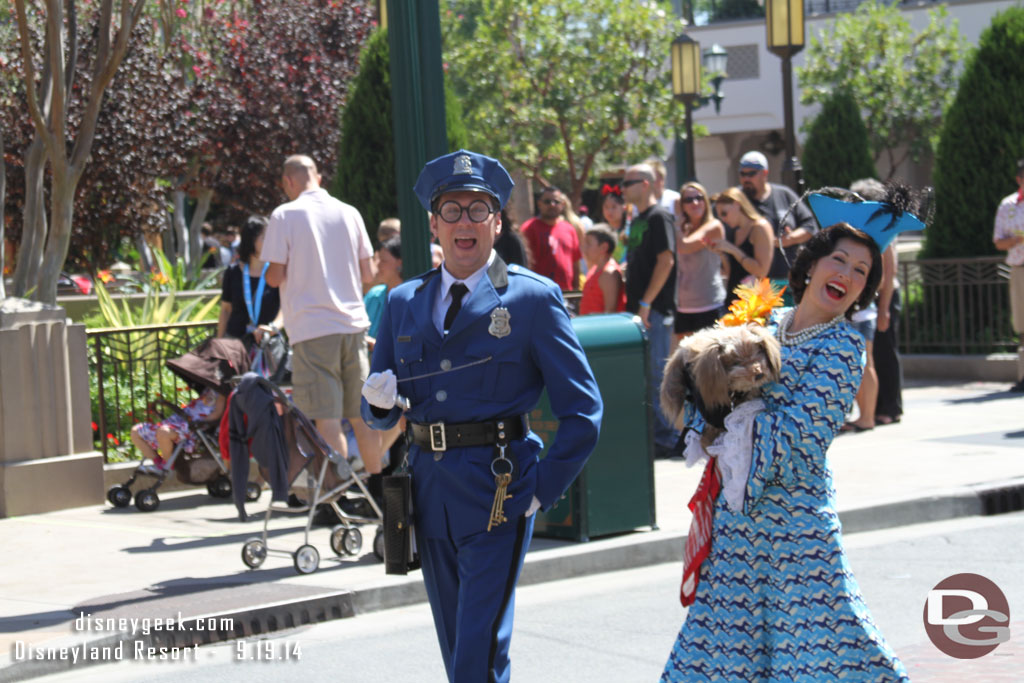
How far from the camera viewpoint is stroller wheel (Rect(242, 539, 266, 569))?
24.8 feet

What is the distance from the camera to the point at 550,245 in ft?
40.8

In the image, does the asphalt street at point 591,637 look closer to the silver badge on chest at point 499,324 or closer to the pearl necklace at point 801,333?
the pearl necklace at point 801,333

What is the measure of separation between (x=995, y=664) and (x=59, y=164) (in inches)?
277

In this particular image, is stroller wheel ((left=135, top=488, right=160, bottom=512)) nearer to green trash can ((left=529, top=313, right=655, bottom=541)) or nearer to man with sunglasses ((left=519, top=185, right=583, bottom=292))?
green trash can ((left=529, top=313, right=655, bottom=541))

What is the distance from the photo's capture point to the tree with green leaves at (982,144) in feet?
50.6

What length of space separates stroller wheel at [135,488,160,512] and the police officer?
566cm

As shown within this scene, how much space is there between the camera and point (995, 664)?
5.75 m

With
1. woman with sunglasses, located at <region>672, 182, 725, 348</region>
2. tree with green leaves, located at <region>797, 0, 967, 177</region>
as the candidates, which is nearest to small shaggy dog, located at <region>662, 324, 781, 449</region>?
woman with sunglasses, located at <region>672, 182, 725, 348</region>

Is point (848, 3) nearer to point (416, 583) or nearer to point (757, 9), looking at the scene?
point (757, 9)

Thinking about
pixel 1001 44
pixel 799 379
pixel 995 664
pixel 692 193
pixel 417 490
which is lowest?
pixel 995 664

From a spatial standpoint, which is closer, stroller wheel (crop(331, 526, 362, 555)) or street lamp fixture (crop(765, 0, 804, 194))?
stroller wheel (crop(331, 526, 362, 555))

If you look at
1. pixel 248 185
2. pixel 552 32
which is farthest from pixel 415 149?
pixel 552 32

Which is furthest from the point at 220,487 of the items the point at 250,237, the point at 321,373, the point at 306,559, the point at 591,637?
the point at 591,637

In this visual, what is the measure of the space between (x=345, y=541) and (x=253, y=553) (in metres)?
0.56
